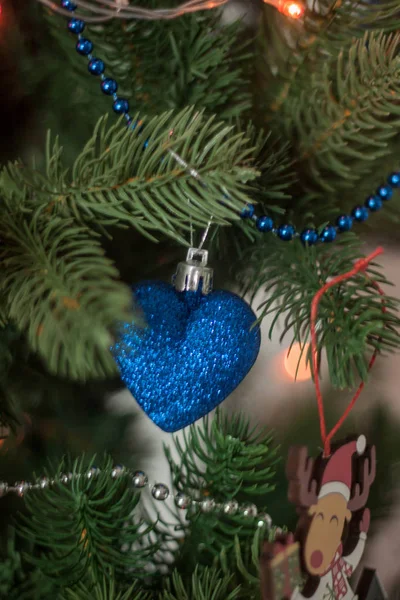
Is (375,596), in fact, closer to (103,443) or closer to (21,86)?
(103,443)

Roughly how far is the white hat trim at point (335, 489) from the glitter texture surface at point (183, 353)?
90 millimetres

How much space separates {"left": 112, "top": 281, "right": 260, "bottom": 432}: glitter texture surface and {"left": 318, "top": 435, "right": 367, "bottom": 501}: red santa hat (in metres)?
0.08

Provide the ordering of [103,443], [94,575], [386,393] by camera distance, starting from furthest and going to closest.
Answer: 1. [386,393]
2. [103,443]
3. [94,575]

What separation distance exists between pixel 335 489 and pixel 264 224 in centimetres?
17

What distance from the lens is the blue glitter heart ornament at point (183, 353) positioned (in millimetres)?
365

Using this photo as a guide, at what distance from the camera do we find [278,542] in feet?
1.01

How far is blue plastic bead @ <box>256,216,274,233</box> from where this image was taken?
0.38 metres

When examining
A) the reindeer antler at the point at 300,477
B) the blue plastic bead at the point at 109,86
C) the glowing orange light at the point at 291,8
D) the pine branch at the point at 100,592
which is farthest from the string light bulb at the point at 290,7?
the pine branch at the point at 100,592

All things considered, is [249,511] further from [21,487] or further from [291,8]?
[291,8]

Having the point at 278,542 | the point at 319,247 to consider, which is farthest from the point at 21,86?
the point at 278,542

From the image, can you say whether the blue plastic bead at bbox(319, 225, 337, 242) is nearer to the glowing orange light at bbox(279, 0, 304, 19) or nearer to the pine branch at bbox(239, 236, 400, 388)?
the pine branch at bbox(239, 236, 400, 388)

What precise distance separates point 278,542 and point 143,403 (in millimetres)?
125

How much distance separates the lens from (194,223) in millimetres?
341

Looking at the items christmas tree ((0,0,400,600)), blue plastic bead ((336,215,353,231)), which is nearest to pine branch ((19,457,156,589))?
christmas tree ((0,0,400,600))
